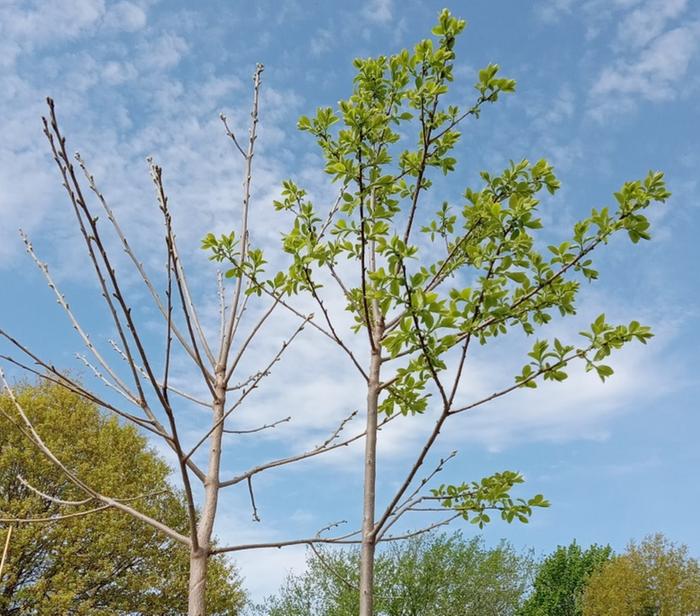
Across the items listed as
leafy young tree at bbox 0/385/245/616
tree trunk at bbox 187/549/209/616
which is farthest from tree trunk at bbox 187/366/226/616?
leafy young tree at bbox 0/385/245/616

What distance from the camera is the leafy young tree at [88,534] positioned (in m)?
17.0

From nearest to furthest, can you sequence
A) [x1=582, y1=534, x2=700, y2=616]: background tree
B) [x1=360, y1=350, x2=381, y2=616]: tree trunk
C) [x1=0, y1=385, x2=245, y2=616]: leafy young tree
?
[x1=360, y1=350, x2=381, y2=616]: tree trunk → [x1=0, y1=385, x2=245, y2=616]: leafy young tree → [x1=582, y1=534, x2=700, y2=616]: background tree

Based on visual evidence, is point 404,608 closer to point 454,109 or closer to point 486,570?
point 486,570

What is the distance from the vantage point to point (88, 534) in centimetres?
1798

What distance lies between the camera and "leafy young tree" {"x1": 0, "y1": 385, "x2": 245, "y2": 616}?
1705 centimetres

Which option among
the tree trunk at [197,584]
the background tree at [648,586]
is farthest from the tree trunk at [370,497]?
A: the background tree at [648,586]

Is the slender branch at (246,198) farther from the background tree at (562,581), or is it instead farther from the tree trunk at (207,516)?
the background tree at (562,581)

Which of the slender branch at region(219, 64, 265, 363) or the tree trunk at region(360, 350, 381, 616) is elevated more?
the slender branch at region(219, 64, 265, 363)

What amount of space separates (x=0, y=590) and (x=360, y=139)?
17561mm

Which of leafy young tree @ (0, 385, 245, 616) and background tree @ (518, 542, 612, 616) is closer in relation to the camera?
Answer: leafy young tree @ (0, 385, 245, 616)

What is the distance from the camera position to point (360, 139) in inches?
188

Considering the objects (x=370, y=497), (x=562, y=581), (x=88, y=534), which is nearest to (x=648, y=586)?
(x=562, y=581)

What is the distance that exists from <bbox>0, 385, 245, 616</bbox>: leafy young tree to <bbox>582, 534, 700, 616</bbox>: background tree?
557 inches

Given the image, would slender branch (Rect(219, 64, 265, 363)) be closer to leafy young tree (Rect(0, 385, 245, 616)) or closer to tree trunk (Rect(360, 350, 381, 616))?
tree trunk (Rect(360, 350, 381, 616))
